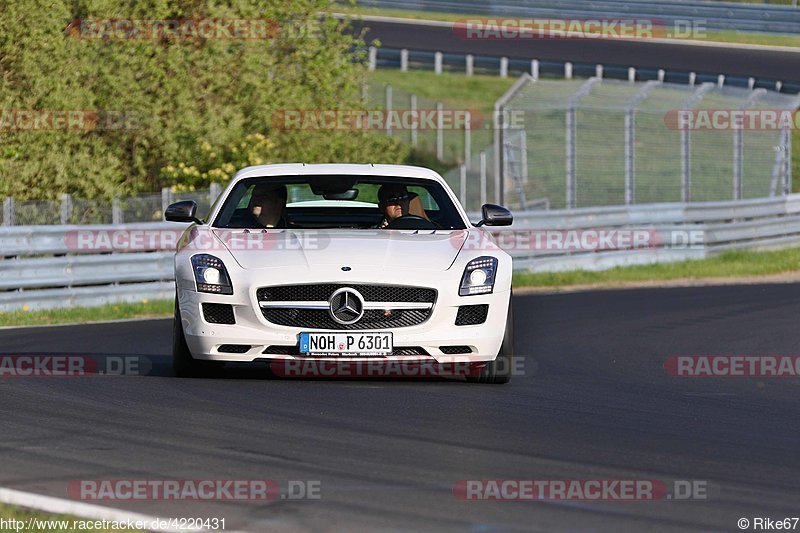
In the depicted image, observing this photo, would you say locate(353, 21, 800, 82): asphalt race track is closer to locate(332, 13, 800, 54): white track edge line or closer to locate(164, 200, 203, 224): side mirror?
locate(332, 13, 800, 54): white track edge line

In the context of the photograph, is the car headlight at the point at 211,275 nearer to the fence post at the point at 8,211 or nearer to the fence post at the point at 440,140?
the fence post at the point at 8,211

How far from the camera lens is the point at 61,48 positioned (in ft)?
73.6

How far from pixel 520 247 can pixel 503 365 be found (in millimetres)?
12921

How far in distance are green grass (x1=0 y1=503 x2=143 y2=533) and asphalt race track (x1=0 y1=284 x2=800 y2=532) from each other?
1.04 feet

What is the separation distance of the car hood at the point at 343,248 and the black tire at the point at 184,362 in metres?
0.59

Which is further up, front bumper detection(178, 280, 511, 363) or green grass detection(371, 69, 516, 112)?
front bumper detection(178, 280, 511, 363)

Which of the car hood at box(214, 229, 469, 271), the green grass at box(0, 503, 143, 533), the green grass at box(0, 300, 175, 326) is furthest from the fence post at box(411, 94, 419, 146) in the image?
the green grass at box(0, 503, 143, 533)

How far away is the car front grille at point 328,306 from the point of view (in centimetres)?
934

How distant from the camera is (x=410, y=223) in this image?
1052 cm

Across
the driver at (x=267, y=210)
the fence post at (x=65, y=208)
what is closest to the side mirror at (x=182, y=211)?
the driver at (x=267, y=210)

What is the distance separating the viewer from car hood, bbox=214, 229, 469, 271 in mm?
9453

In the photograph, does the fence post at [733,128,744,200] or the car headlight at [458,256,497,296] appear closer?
the car headlight at [458,256,497,296]

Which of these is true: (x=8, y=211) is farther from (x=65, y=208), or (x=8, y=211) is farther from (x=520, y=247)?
(x=520, y=247)

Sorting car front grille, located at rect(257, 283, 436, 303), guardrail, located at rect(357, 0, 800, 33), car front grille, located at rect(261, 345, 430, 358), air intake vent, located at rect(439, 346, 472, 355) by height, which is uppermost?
car front grille, located at rect(257, 283, 436, 303)
